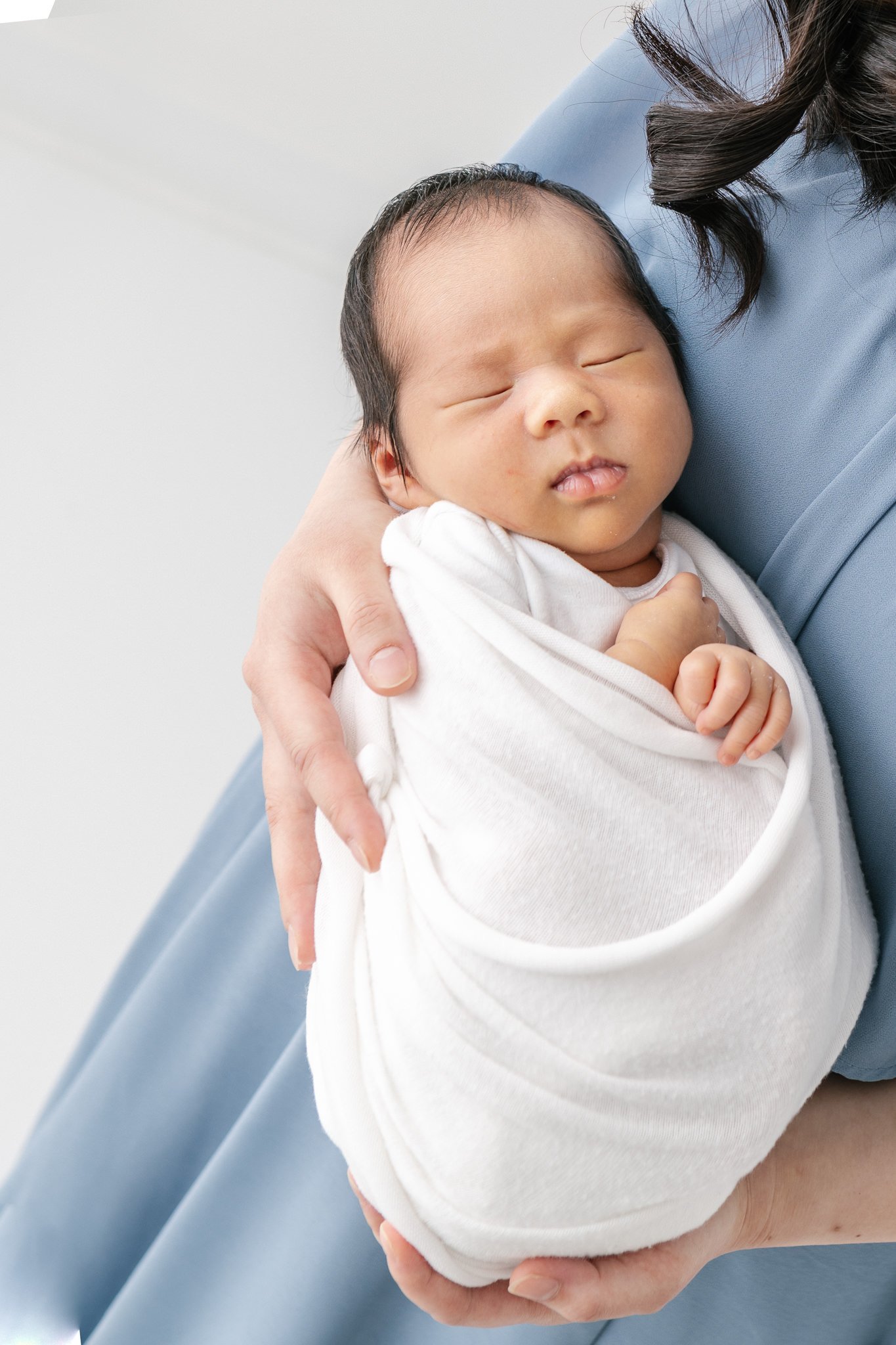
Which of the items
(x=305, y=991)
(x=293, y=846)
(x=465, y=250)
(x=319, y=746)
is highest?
(x=465, y=250)

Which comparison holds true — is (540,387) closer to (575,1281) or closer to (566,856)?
(566,856)

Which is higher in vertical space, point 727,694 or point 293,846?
point 727,694

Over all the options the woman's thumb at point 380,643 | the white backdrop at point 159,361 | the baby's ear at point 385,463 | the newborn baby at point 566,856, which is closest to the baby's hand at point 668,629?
the newborn baby at point 566,856

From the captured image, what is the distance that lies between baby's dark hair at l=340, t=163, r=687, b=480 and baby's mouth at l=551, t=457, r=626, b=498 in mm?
145

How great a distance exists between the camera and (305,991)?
3.23 ft

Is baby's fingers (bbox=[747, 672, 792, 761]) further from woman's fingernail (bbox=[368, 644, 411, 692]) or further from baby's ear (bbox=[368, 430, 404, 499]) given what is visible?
baby's ear (bbox=[368, 430, 404, 499])

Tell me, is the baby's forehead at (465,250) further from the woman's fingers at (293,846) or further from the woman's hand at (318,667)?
the woman's fingers at (293,846)

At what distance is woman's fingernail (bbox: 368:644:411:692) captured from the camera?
2.07 feet

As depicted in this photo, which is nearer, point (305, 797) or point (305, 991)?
point (305, 797)

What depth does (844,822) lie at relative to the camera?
64 cm

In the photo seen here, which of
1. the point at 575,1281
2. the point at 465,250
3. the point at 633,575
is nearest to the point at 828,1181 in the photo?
the point at 575,1281

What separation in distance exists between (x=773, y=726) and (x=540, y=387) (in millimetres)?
270

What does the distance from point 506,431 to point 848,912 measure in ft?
1.22

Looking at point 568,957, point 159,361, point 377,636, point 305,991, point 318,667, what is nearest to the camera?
point 568,957
